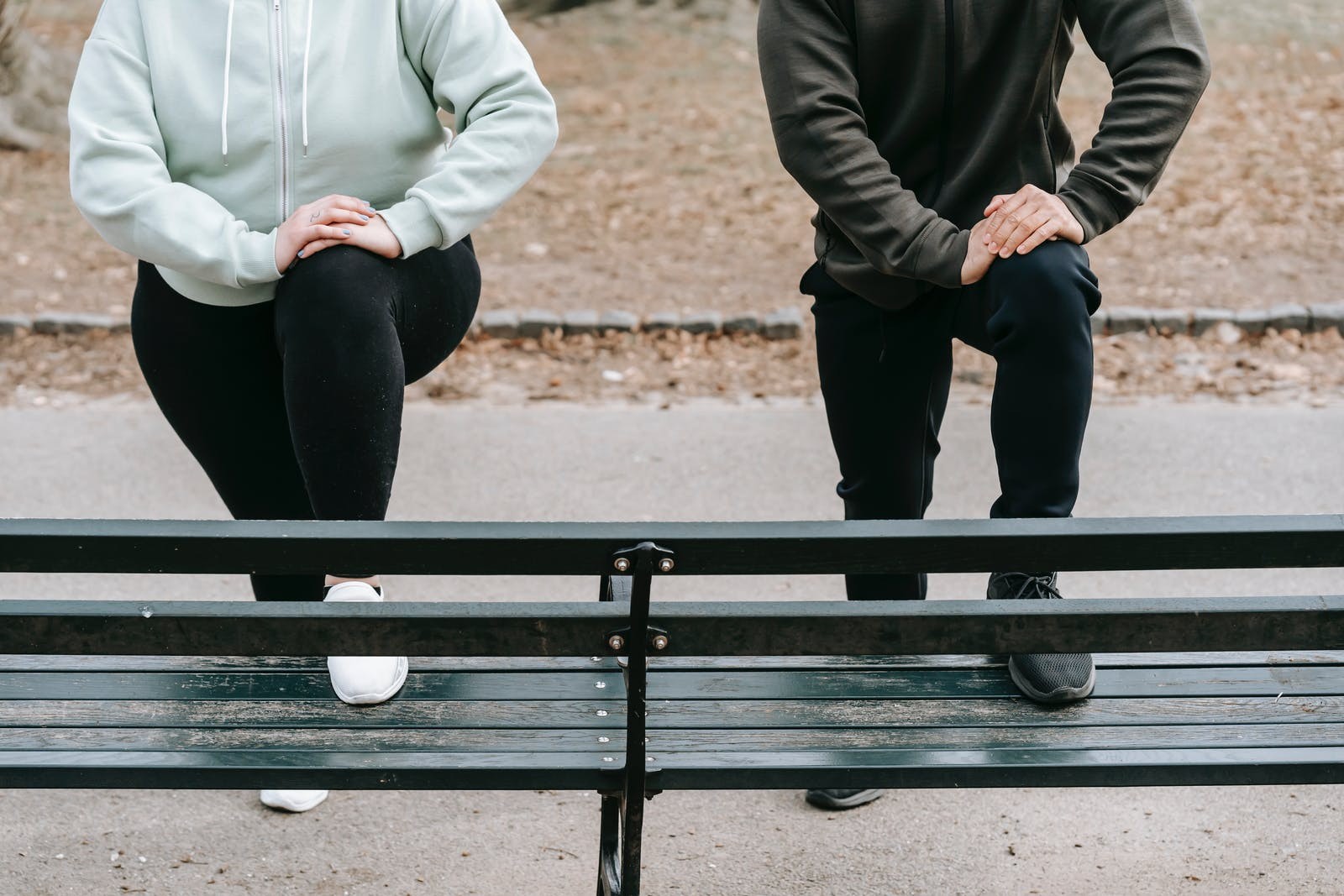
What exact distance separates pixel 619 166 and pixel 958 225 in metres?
5.94

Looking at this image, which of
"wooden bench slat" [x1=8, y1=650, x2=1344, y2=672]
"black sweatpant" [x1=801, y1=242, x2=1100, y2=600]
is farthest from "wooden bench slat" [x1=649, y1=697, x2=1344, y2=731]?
"black sweatpant" [x1=801, y1=242, x2=1100, y2=600]

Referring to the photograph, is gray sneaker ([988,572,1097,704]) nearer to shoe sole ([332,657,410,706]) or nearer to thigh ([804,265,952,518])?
thigh ([804,265,952,518])

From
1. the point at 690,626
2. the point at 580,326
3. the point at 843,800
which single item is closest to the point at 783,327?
the point at 580,326

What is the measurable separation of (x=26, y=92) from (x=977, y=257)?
8335mm

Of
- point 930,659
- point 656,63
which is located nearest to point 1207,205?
point 656,63

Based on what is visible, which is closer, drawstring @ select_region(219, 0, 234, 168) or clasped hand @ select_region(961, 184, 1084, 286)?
clasped hand @ select_region(961, 184, 1084, 286)

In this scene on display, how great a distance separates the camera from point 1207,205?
24.3 ft

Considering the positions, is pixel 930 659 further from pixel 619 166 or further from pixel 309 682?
pixel 619 166

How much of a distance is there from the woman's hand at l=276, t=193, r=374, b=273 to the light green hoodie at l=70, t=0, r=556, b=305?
4 centimetres

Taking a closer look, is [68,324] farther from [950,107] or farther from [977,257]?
[977,257]

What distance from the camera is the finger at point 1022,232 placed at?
7.71 feet

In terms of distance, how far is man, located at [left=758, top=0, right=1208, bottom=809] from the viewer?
90.8 inches

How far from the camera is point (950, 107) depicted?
2559 millimetres

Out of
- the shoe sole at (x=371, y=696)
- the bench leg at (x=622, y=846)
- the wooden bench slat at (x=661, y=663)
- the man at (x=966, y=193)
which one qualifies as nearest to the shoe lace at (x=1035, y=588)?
the man at (x=966, y=193)
